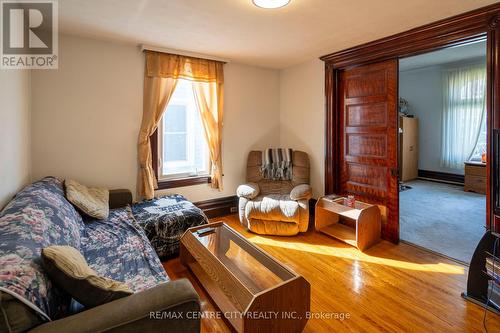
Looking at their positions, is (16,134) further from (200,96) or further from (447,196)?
(447,196)

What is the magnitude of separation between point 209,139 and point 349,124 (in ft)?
6.36

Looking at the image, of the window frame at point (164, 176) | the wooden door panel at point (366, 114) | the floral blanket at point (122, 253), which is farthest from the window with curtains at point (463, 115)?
the floral blanket at point (122, 253)

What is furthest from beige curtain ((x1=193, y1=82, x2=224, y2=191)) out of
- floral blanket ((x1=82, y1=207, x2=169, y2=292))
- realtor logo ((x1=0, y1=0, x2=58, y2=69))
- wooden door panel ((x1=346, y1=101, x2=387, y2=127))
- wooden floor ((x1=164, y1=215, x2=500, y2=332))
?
wooden door panel ((x1=346, y1=101, x2=387, y2=127))

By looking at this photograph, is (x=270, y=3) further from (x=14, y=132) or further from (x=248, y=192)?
(x=14, y=132)

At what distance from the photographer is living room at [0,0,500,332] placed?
4.83ft

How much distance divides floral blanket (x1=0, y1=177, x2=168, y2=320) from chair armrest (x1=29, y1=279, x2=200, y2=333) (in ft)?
0.42

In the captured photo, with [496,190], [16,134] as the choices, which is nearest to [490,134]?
[496,190]

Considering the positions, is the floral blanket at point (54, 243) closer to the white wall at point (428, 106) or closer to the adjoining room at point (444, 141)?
the adjoining room at point (444, 141)

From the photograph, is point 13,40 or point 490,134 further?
point 490,134

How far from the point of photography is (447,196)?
503cm

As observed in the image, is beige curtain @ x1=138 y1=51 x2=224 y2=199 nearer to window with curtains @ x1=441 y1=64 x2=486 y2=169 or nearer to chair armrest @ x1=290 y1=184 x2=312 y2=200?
chair armrest @ x1=290 y1=184 x2=312 y2=200

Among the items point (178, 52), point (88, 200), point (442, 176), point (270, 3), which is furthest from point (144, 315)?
point (442, 176)

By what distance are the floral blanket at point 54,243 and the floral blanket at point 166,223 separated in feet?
0.47

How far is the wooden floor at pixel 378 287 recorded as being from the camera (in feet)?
5.97
